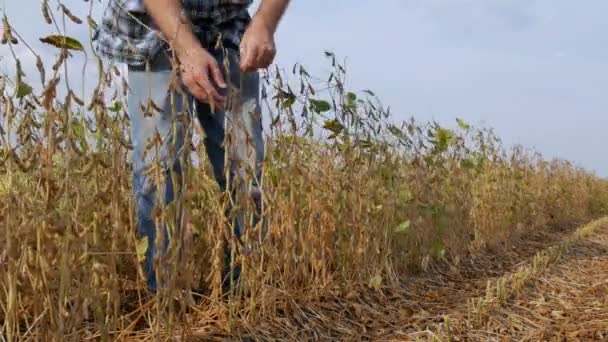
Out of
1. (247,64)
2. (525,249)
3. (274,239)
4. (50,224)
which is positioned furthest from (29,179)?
(525,249)

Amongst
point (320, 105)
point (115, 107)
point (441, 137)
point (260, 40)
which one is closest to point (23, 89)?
point (260, 40)

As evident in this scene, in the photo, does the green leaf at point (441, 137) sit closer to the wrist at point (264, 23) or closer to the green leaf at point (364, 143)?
the green leaf at point (364, 143)

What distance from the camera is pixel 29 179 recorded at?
1600 millimetres

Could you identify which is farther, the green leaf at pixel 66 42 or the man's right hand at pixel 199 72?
the man's right hand at pixel 199 72

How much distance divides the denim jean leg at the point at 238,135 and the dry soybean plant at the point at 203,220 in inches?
2.5

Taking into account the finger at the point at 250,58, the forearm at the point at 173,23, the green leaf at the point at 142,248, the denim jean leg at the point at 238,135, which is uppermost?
the forearm at the point at 173,23

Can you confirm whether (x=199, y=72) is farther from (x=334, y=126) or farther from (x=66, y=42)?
(x=334, y=126)

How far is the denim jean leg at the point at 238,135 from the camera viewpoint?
170 cm

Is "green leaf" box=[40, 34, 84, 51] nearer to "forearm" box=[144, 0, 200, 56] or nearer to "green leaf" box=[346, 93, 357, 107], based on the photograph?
"forearm" box=[144, 0, 200, 56]

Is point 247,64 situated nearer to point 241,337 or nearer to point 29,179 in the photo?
point 29,179

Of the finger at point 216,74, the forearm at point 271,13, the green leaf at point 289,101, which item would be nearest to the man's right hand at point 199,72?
the finger at point 216,74

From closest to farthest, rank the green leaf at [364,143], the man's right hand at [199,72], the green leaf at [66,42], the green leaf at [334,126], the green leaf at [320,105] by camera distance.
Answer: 1. the green leaf at [66,42]
2. the man's right hand at [199,72]
3. the green leaf at [320,105]
4. the green leaf at [334,126]
5. the green leaf at [364,143]

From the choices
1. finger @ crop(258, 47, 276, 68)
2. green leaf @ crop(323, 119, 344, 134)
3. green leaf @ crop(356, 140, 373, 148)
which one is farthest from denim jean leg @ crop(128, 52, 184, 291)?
green leaf @ crop(356, 140, 373, 148)

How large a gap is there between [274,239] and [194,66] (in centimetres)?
81
